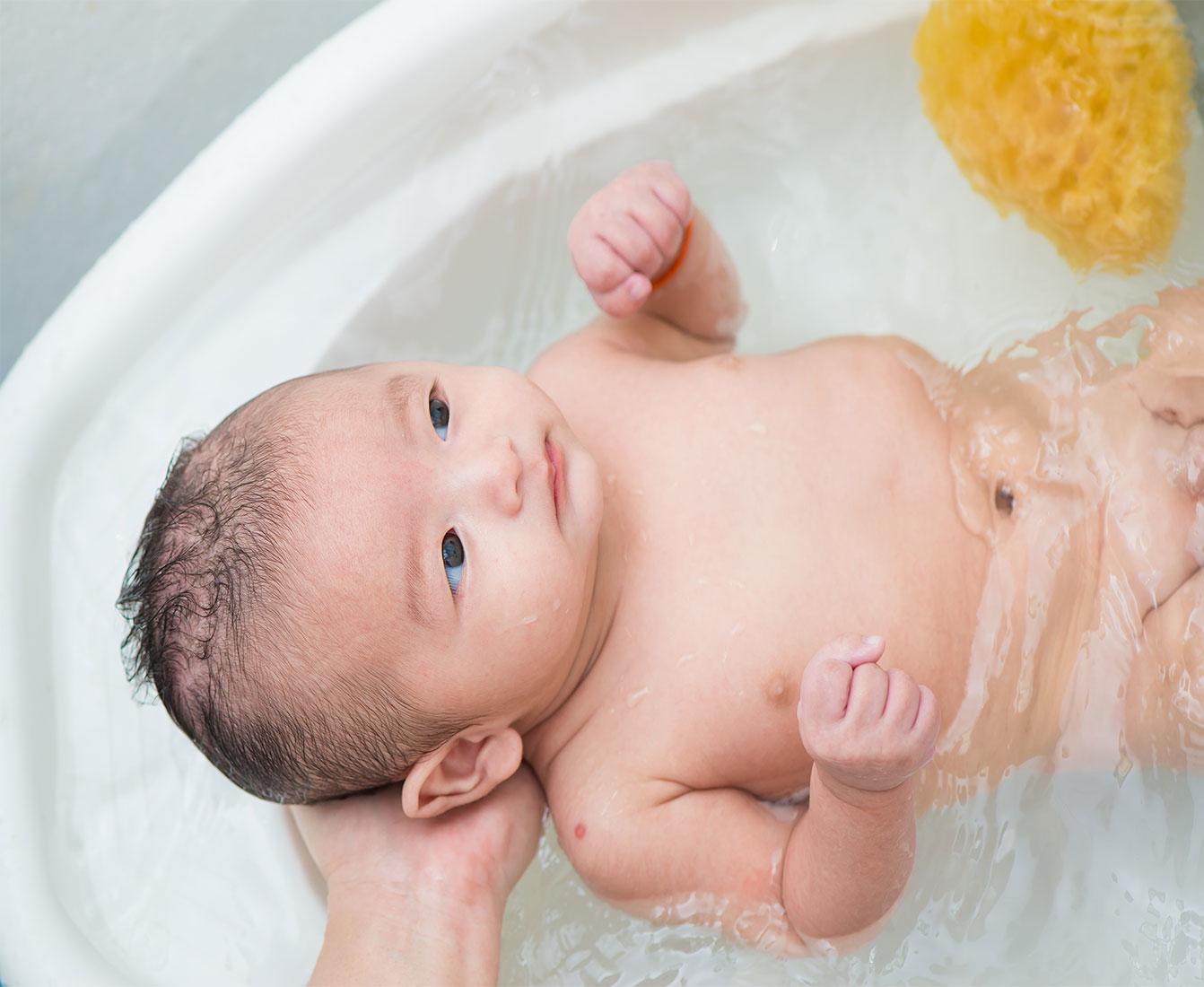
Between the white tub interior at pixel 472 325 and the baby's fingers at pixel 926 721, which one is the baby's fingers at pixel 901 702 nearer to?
the baby's fingers at pixel 926 721

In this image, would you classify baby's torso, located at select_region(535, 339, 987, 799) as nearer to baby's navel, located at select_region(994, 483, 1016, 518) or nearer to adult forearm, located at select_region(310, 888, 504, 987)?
baby's navel, located at select_region(994, 483, 1016, 518)

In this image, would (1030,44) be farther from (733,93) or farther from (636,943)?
(636,943)

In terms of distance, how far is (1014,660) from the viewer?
1.03m

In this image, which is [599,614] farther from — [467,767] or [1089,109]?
[1089,109]

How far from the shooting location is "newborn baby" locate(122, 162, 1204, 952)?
2.95 ft

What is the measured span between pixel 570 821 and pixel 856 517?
1.12 feet

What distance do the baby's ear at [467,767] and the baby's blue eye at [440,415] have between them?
229mm

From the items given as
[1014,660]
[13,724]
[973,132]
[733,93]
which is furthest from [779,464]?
[13,724]


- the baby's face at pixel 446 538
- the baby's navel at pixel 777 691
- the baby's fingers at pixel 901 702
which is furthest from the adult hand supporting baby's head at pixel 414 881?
the baby's fingers at pixel 901 702

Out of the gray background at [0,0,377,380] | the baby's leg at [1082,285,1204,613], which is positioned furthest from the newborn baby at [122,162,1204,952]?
the gray background at [0,0,377,380]

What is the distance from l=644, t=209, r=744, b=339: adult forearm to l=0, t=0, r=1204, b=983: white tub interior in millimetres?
108

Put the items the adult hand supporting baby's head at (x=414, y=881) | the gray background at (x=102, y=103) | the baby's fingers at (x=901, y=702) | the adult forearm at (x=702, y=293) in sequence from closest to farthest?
the baby's fingers at (x=901, y=702) → the adult hand supporting baby's head at (x=414, y=881) → the adult forearm at (x=702, y=293) → the gray background at (x=102, y=103)

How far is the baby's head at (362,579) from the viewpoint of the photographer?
89 cm

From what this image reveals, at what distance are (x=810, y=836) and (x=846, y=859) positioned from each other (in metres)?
0.03
